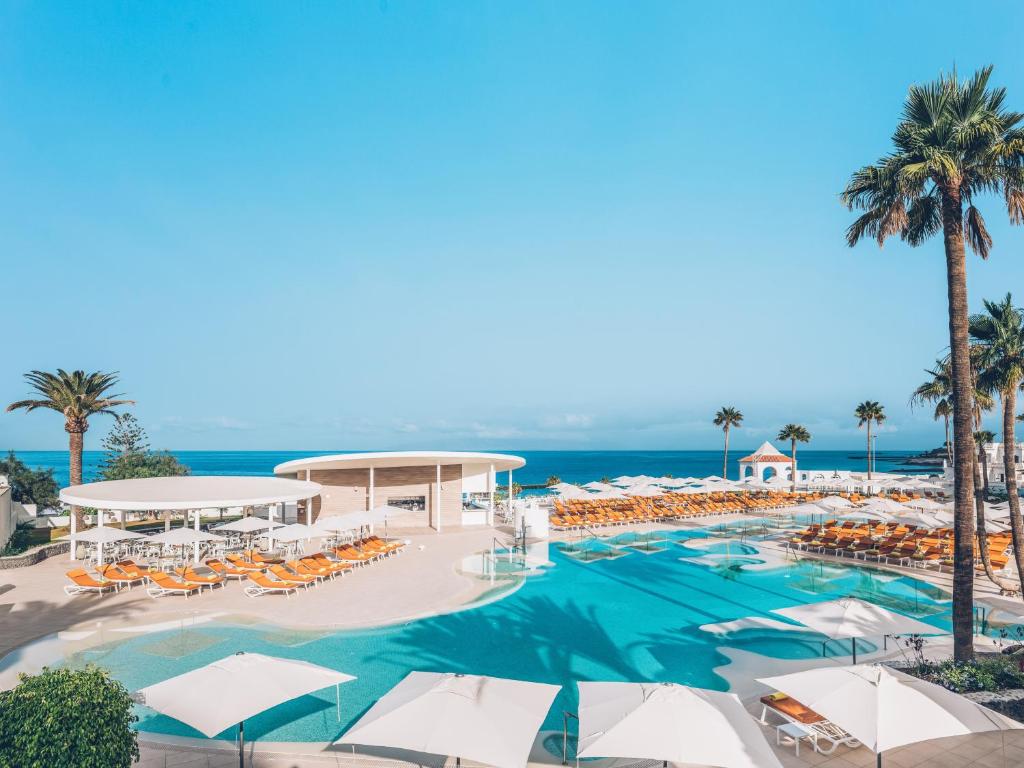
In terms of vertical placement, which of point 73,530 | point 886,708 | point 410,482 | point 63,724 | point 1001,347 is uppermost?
point 1001,347

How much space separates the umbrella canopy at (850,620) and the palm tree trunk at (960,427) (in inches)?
26.3

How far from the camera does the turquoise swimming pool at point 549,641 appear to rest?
9.80 m

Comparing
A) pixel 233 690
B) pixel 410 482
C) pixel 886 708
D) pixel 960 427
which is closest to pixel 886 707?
pixel 886 708

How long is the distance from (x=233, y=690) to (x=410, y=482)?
20.4 m

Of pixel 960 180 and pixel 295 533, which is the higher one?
pixel 960 180

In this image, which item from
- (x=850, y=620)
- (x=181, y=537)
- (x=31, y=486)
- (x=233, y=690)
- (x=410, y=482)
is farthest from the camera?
(x=31, y=486)

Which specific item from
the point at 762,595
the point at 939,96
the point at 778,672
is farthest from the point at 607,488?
the point at 939,96

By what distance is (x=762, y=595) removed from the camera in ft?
52.7

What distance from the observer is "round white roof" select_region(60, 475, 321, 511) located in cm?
1731

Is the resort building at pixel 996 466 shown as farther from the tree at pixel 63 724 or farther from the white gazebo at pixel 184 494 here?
the tree at pixel 63 724

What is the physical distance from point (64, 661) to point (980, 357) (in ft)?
69.0

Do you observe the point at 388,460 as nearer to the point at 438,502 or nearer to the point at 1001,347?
the point at 438,502

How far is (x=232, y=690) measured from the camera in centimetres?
685

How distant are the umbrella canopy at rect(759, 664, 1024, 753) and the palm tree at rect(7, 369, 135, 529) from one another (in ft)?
80.0
